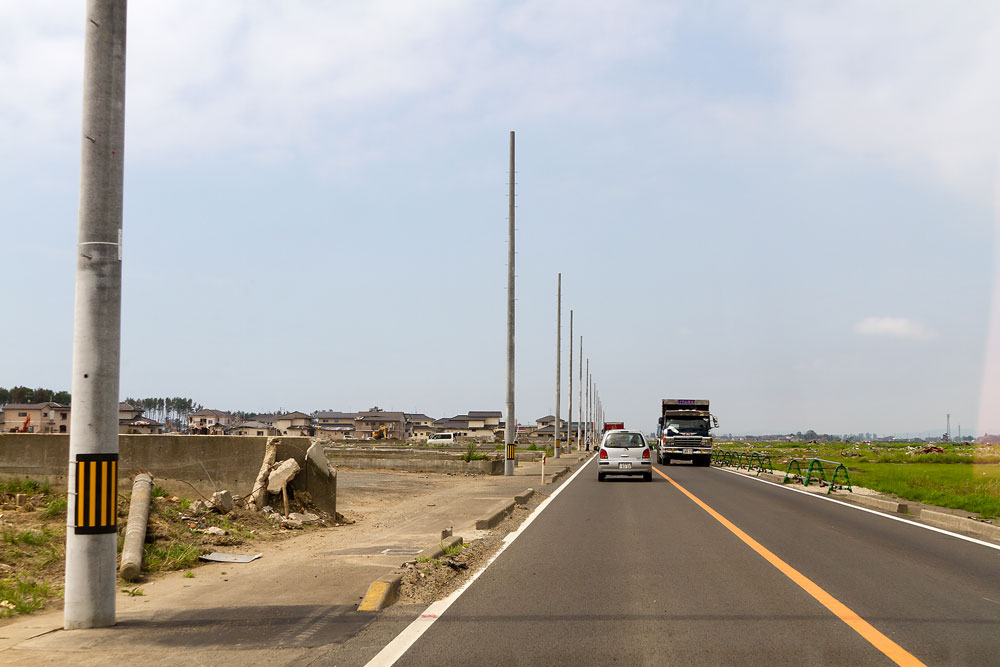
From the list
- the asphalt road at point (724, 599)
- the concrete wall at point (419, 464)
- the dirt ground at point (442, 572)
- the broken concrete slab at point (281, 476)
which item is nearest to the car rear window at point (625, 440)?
the concrete wall at point (419, 464)

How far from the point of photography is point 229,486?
15.6 m

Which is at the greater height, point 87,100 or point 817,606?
point 87,100

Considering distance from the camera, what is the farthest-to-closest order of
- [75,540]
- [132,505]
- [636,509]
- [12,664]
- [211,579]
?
[636,509]
[132,505]
[211,579]
[75,540]
[12,664]

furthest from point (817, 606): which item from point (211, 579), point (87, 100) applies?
point (87, 100)

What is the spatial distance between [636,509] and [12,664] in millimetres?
14019

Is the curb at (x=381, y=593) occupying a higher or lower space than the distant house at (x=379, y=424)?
higher

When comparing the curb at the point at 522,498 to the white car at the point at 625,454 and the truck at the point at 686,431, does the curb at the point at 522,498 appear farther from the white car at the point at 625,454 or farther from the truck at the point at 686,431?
the truck at the point at 686,431

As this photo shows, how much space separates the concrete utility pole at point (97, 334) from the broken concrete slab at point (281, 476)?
7688 millimetres

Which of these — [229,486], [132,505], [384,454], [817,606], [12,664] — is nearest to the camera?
[12,664]

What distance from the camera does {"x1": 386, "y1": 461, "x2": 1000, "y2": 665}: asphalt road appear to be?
6336 millimetres

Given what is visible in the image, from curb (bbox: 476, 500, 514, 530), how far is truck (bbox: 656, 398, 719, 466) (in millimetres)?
29318

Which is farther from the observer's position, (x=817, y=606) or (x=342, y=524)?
(x=342, y=524)

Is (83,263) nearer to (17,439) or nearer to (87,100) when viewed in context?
(87,100)

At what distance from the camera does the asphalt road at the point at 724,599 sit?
249 inches
